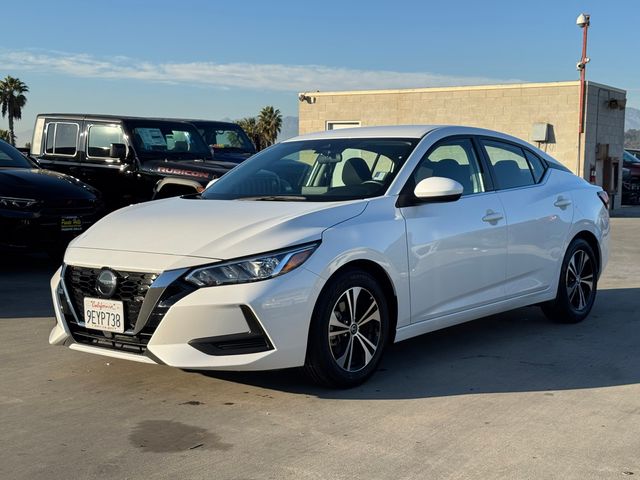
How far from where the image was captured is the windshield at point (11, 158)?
33.3 ft

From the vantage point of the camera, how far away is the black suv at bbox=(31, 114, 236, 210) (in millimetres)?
11258

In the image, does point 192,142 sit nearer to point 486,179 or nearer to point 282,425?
point 486,179

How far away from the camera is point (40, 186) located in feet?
31.0

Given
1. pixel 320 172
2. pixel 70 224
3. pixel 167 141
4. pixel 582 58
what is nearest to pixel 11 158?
pixel 70 224

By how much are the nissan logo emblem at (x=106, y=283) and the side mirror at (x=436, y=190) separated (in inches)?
76.6

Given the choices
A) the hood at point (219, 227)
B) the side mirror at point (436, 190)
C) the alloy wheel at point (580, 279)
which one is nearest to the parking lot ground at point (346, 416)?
the alloy wheel at point (580, 279)

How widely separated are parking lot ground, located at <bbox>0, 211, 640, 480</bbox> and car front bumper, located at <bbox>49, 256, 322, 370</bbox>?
0.29 meters

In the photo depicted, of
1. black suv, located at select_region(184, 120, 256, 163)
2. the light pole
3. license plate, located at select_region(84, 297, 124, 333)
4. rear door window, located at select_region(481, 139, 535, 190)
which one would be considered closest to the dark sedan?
license plate, located at select_region(84, 297, 124, 333)

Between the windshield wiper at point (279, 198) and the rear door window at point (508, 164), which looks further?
the rear door window at point (508, 164)

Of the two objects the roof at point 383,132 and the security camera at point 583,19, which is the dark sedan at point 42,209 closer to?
the roof at point 383,132

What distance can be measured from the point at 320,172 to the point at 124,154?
252 inches

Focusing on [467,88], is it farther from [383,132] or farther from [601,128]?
[383,132]

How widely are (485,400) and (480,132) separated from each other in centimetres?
236

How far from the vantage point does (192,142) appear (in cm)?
1244
